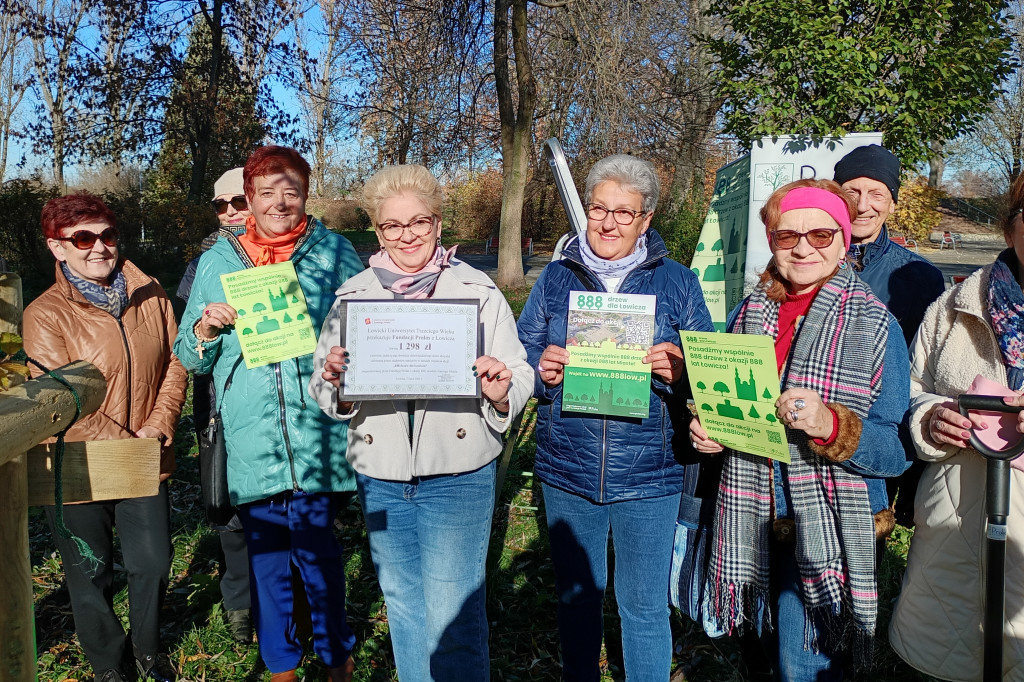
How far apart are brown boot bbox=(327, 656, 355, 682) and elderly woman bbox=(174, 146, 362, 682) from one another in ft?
0.24

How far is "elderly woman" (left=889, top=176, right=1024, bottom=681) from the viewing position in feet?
7.66

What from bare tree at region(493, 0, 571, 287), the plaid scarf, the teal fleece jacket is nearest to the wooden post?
the teal fleece jacket

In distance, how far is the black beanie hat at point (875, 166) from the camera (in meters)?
3.50

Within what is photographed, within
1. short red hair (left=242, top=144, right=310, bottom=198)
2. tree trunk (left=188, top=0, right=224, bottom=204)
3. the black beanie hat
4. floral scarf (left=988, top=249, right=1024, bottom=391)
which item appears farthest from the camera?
tree trunk (left=188, top=0, right=224, bottom=204)

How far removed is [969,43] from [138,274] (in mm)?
6532

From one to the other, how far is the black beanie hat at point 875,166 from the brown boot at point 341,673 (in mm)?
3194

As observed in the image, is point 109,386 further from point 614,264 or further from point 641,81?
point 641,81

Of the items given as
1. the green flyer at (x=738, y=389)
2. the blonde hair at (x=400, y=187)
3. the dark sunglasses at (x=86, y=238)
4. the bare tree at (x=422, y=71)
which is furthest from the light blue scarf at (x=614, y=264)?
the bare tree at (x=422, y=71)

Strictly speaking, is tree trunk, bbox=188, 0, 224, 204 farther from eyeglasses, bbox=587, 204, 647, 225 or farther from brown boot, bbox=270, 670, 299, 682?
eyeglasses, bbox=587, 204, 647, 225

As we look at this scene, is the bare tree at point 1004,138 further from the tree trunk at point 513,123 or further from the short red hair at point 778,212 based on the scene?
the short red hair at point 778,212

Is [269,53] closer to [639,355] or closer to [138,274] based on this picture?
[138,274]

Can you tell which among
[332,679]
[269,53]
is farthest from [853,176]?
[269,53]

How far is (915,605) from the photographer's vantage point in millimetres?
2562

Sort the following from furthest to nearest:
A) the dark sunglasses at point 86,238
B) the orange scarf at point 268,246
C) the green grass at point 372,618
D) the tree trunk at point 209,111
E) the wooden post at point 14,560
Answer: the tree trunk at point 209,111 → the green grass at point 372,618 → the dark sunglasses at point 86,238 → the orange scarf at point 268,246 → the wooden post at point 14,560
